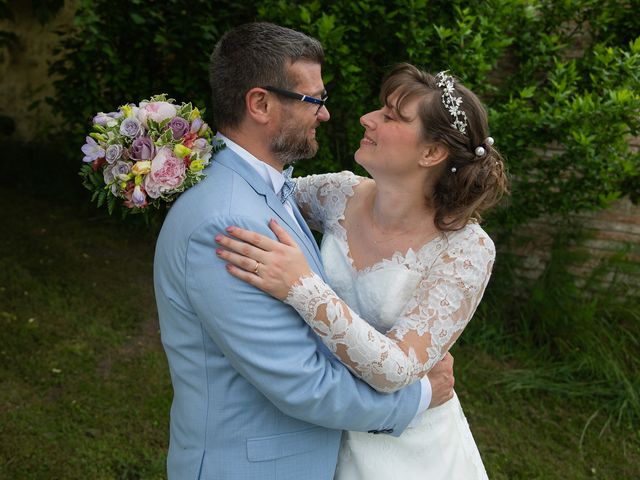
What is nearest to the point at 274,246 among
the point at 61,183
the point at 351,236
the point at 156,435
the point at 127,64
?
the point at 351,236

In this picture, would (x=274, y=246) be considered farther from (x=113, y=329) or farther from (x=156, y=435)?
(x=113, y=329)

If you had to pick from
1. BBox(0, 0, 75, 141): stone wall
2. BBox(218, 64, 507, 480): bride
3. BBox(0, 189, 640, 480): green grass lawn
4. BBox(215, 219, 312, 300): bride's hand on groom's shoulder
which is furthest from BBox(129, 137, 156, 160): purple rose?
BBox(0, 0, 75, 141): stone wall

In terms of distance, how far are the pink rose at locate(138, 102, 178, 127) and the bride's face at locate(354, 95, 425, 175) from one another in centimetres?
76

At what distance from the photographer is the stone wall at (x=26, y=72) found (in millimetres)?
7551

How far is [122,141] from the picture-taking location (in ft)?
7.14

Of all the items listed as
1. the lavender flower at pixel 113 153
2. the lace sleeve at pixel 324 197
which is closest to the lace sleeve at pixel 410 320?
the lace sleeve at pixel 324 197

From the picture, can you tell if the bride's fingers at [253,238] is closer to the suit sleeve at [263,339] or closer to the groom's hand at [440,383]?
the suit sleeve at [263,339]

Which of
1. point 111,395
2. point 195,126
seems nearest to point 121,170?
point 195,126

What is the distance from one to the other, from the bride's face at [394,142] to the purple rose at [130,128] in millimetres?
853

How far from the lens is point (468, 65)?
4980mm

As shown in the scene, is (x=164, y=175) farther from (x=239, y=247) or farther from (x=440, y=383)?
(x=440, y=383)

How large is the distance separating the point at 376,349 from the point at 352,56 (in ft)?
11.1

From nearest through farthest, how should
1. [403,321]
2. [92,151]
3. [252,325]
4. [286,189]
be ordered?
[252,325]
[92,151]
[403,321]
[286,189]

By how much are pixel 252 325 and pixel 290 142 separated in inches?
26.8
